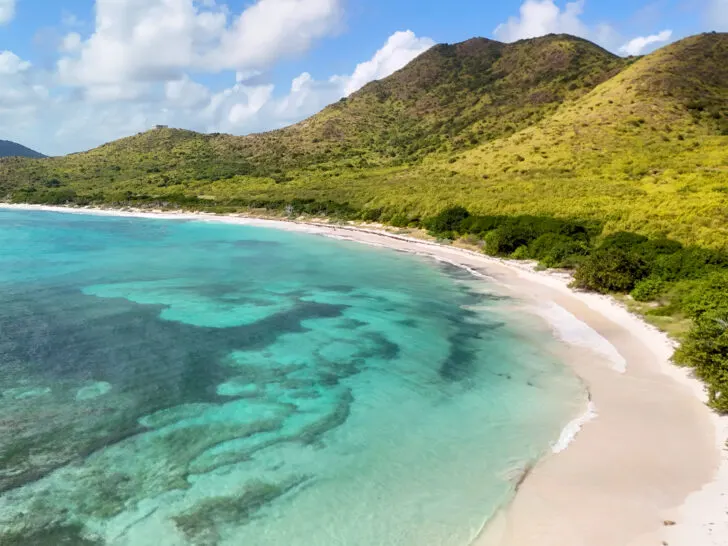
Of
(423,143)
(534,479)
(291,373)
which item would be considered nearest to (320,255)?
(291,373)

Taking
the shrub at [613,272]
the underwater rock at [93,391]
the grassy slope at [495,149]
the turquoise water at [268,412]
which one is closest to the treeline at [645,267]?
the shrub at [613,272]

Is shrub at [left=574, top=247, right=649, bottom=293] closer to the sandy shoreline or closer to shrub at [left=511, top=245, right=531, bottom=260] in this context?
the sandy shoreline

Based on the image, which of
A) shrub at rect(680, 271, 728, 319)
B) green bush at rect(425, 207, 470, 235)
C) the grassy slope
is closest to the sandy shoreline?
shrub at rect(680, 271, 728, 319)

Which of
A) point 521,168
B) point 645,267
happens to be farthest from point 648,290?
point 521,168

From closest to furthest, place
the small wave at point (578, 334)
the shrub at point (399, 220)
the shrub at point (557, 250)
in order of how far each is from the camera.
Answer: the small wave at point (578, 334) < the shrub at point (557, 250) < the shrub at point (399, 220)

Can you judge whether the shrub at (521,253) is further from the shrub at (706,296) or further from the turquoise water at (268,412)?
the shrub at (706,296)

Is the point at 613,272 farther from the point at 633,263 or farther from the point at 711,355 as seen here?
the point at 711,355
